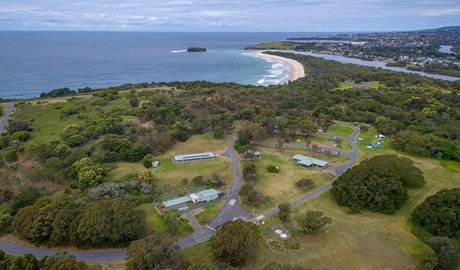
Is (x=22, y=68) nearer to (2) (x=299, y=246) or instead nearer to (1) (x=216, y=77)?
(1) (x=216, y=77)

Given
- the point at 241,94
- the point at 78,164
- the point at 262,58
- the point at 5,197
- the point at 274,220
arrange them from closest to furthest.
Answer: the point at 274,220
the point at 5,197
the point at 78,164
the point at 241,94
the point at 262,58

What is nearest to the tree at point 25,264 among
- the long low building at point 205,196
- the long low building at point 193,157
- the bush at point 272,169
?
the long low building at point 205,196

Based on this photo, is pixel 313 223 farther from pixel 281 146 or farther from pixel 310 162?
pixel 281 146

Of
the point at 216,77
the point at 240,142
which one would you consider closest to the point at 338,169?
the point at 240,142

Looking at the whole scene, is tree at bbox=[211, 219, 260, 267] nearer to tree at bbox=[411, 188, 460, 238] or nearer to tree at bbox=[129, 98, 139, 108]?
tree at bbox=[411, 188, 460, 238]

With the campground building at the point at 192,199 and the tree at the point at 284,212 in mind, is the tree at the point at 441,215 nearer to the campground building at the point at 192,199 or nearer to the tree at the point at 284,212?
the tree at the point at 284,212

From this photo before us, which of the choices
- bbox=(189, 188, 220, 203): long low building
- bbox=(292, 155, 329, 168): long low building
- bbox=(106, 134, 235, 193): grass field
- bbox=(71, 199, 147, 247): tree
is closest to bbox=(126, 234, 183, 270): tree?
bbox=(71, 199, 147, 247): tree
